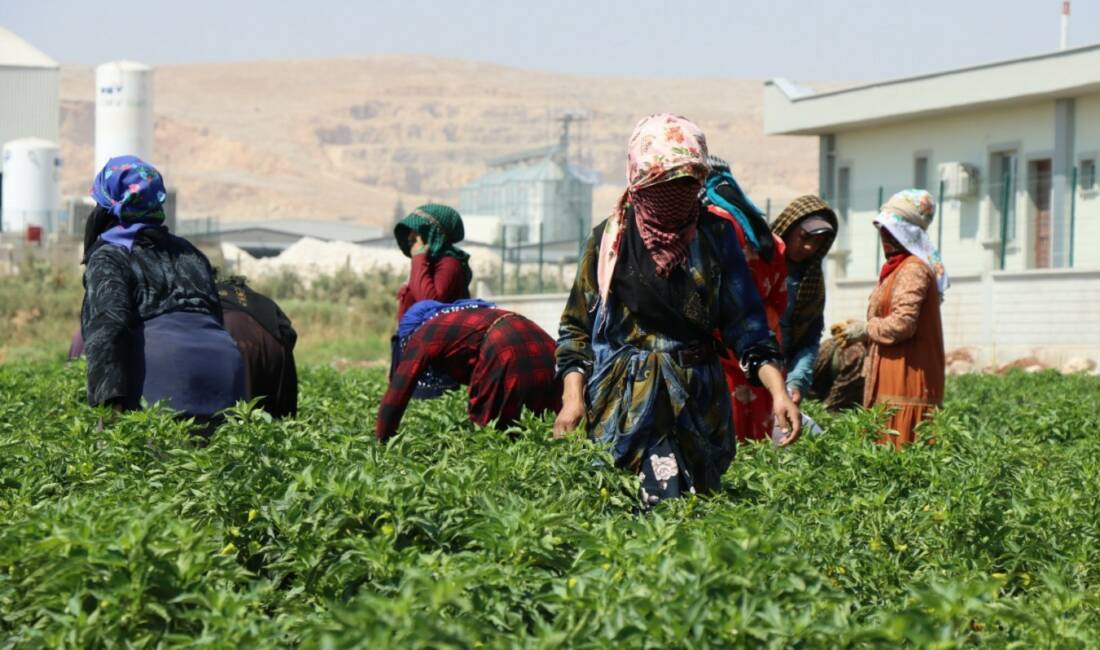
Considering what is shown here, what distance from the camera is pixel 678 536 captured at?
14.6 feet

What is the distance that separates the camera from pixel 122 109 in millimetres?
60219

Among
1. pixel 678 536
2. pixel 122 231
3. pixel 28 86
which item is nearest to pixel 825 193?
pixel 122 231

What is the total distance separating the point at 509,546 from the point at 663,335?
5.10 feet

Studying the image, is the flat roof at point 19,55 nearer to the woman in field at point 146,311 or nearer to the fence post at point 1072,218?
the fence post at point 1072,218

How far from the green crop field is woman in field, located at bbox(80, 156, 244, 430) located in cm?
26

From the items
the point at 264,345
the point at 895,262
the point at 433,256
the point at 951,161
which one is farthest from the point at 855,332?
the point at 951,161

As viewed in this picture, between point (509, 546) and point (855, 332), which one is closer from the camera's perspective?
point (509, 546)

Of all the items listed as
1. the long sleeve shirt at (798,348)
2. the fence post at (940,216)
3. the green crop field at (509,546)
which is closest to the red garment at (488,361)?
the green crop field at (509,546)

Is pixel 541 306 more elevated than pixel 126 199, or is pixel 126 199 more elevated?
pixel 126 199

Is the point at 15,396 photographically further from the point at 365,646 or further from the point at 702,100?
the point at 702,100

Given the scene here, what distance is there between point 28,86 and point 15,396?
206 ft

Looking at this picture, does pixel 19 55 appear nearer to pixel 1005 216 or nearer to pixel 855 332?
pixel 1005 216

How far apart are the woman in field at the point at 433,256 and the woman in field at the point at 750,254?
226 centimetres

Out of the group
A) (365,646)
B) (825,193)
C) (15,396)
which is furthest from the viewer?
(825,193)
